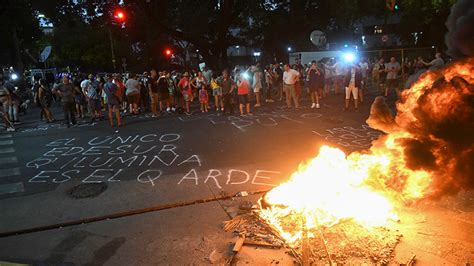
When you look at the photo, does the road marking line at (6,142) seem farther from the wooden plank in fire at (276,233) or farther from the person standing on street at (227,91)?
the wooden plank in fire at (276,233)

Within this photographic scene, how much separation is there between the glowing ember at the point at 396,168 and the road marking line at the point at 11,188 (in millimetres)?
5084

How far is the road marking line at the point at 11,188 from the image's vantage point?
22.9ft

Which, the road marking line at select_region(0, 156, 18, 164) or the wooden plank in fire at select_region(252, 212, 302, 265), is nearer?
the wooden plank in fire at select_region(252, 212, 302, 265)

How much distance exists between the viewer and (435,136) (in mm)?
4012

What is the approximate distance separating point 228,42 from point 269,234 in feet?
71.8

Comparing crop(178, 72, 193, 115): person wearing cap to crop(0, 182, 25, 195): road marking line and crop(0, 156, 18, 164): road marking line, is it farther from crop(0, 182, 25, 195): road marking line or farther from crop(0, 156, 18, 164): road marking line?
crop(0, 182, 25, 195): road marking line

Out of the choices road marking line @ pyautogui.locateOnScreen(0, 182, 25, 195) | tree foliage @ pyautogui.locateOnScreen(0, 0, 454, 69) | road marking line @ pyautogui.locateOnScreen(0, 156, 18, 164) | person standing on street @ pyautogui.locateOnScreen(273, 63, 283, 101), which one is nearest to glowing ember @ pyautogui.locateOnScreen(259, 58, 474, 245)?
road marking line @ pyautogui.locateOnScreen(0, 182, 25, 195)

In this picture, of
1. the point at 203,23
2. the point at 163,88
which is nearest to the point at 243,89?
the point at 163,88

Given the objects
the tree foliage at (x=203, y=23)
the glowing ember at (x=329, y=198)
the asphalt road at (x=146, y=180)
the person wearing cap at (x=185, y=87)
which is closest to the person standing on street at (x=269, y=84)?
the person wearing cap at (x=185, y=87)

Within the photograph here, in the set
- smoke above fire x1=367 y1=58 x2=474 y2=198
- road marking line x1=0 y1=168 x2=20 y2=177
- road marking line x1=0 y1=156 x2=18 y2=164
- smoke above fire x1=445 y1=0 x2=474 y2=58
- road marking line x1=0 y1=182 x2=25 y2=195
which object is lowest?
road marking line x1=0 y1=182 x2=25 y2=195

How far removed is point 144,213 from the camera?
18.3 ft

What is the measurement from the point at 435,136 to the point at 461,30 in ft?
4.12

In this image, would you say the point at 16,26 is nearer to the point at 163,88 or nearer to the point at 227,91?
the point at 163,88

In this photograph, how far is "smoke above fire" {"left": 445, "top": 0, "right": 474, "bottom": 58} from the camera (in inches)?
156
